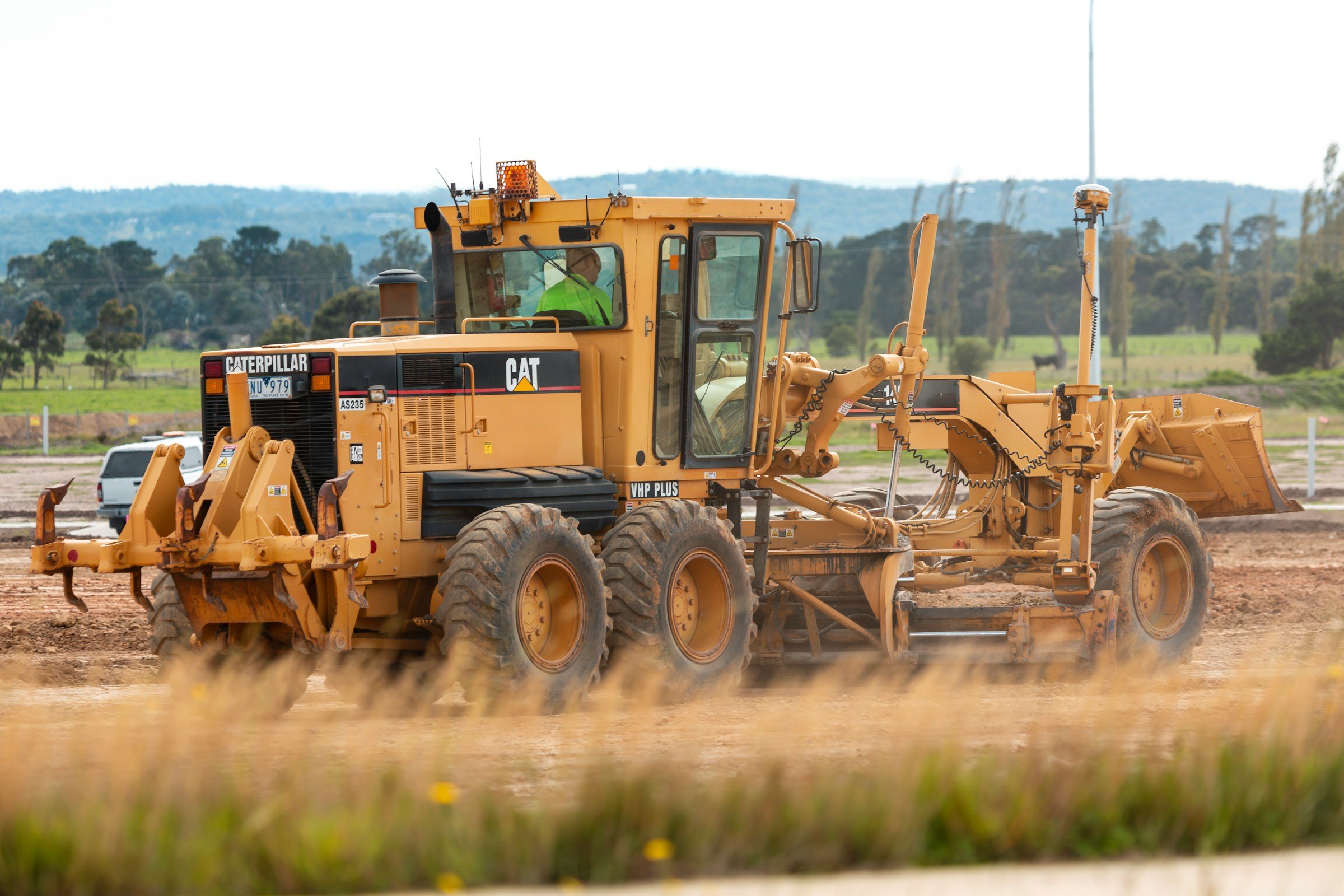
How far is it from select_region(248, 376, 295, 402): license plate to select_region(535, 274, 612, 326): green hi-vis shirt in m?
2.18

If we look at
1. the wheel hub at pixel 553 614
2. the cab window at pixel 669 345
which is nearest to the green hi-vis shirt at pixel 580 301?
the cab window at pixel 669 345

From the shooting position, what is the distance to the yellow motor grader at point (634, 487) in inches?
392

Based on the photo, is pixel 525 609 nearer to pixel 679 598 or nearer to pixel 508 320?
pixel 679 598

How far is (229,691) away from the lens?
933 centimetres

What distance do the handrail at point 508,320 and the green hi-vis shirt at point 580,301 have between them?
0.28 feet

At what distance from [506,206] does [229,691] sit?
4.35m

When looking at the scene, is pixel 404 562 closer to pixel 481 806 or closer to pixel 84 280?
pixel 481 806

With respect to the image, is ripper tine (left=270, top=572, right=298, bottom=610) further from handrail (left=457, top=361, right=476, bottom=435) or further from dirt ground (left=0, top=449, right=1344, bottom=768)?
handrail (left=457, top=361, right=476, bottom=435)

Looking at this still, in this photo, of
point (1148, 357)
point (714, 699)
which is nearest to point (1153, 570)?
point (714, 699)

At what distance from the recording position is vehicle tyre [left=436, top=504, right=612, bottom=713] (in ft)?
31.9

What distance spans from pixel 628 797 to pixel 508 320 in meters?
5.71

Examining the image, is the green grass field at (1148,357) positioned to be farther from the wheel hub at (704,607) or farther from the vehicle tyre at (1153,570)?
the wheel hub at (704,607)

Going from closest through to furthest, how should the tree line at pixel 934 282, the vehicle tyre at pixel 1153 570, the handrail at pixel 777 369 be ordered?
the handrail at pixel 777 369 < the vehicle tyre at pixel 1153 570 < the tree line at pixel 934 282

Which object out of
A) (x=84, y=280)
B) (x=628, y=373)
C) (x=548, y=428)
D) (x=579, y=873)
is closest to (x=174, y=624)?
(x=548, y=428)
